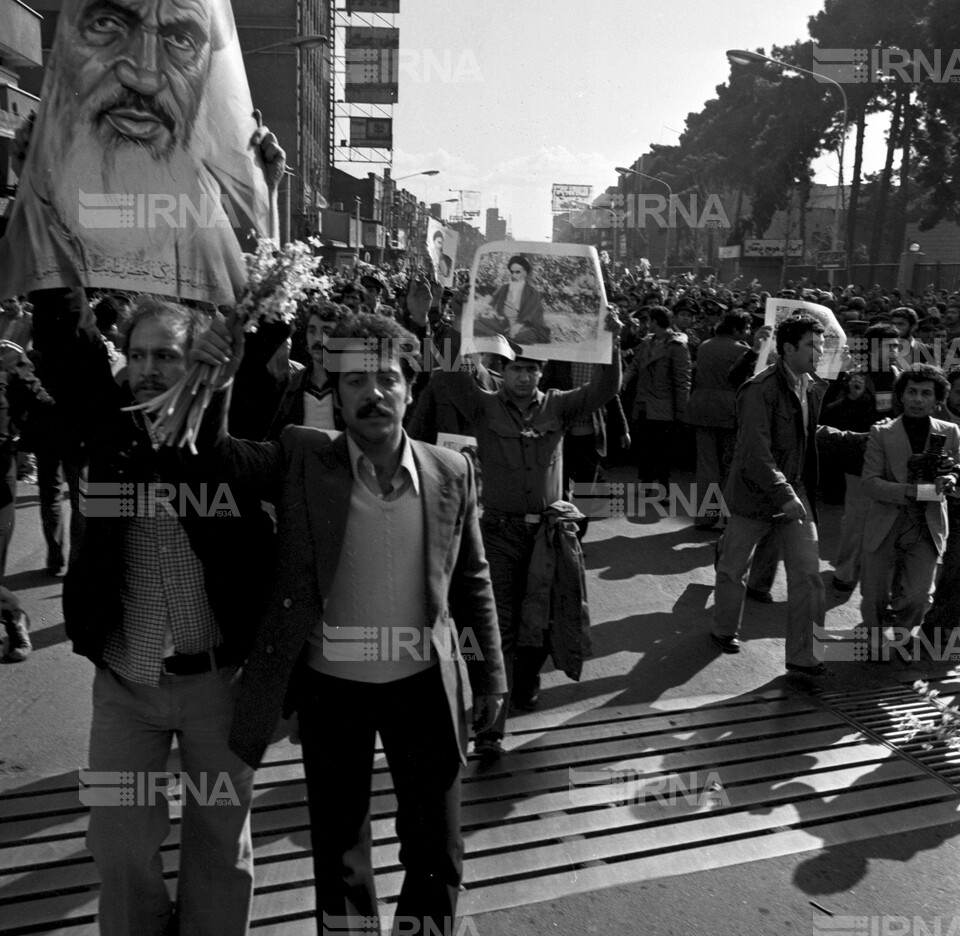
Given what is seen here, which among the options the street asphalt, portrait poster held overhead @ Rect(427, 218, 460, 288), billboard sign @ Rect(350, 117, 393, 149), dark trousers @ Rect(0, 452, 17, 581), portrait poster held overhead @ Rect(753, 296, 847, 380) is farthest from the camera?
billboard sign @ Rect(350, 117, 393, 149)

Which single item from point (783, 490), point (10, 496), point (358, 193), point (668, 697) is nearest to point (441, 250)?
point (783, 490)

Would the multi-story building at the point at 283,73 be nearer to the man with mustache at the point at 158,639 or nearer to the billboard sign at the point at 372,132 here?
the billboard sign at the point at 372,132

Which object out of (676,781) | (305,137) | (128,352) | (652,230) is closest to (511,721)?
(676,781)

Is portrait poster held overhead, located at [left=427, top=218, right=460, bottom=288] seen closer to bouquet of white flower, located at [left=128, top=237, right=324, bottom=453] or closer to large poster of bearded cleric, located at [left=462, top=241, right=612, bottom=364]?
large poster of bearded cleric, located at [left=462, top=241, right=612, bottom=364]

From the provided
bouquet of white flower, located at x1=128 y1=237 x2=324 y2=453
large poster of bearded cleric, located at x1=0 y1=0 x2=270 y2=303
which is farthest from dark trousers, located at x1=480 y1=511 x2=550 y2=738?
bouquet of white flower, located at x1=128 y1=237 x2=324 y2=453

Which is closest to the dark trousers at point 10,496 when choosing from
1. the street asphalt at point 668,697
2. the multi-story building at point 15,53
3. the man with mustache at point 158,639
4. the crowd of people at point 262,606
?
the street asphalt at point 668,697

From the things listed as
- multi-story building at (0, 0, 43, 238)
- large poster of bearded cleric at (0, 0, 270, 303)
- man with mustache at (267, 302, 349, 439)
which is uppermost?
multi-story building at (0, 0, 43, 238)

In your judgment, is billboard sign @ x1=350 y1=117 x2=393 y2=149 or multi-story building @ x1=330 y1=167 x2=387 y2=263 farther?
multi-story building @ x1=330 y1=167 x2=387 y2=263

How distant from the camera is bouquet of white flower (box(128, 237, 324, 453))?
2.72m

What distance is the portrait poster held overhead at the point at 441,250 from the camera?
12.2 m

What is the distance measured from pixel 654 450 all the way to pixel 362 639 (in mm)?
8401

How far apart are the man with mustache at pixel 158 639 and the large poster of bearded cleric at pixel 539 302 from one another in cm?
208

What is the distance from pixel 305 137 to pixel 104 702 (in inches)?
2326

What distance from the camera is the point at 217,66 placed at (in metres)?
3.52
